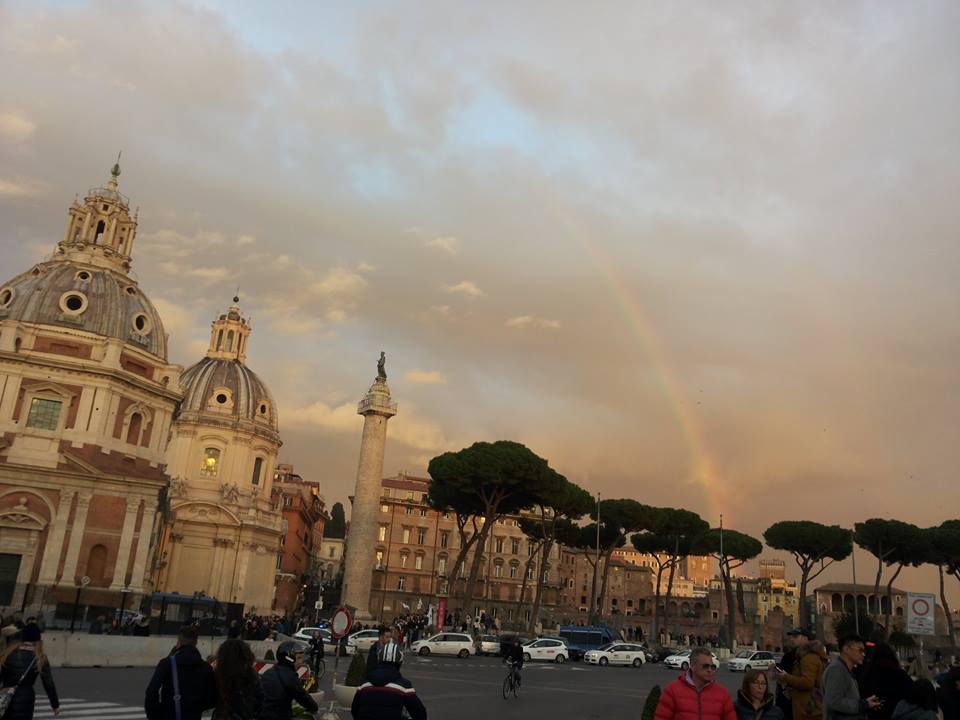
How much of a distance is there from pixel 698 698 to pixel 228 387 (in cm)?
7914

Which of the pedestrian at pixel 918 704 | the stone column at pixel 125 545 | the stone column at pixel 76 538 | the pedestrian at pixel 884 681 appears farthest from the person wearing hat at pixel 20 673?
the stone column at pixel 125 545

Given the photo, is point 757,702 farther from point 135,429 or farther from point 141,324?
point 141,324

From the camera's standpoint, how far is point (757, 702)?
784 centimetres

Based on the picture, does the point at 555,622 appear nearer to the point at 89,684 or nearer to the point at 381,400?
the point at 381,400

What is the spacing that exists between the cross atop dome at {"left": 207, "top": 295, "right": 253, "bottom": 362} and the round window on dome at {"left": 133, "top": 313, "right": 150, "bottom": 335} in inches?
965

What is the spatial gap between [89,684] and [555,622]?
7696cm

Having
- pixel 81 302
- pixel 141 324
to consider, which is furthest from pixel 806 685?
pixel 141 324

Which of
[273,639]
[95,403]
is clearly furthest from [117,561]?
[273,639]

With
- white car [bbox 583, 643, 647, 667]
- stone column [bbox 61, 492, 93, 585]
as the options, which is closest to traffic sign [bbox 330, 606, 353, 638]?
white car [bbox 583, 643, 647, 667]

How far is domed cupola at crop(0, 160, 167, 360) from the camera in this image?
5591 cm

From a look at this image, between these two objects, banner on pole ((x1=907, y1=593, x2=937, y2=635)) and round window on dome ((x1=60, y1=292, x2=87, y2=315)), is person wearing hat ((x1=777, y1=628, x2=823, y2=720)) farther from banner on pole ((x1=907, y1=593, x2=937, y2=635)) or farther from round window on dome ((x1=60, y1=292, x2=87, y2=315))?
round window on dome ((x1=60, y1=292, x2=87, y2=315))

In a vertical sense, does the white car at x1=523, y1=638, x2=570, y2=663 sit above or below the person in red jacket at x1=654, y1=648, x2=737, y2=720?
below

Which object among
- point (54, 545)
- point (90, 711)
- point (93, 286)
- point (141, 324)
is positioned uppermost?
point (93, 286)

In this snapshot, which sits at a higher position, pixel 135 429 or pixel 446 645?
pixel 135 429
